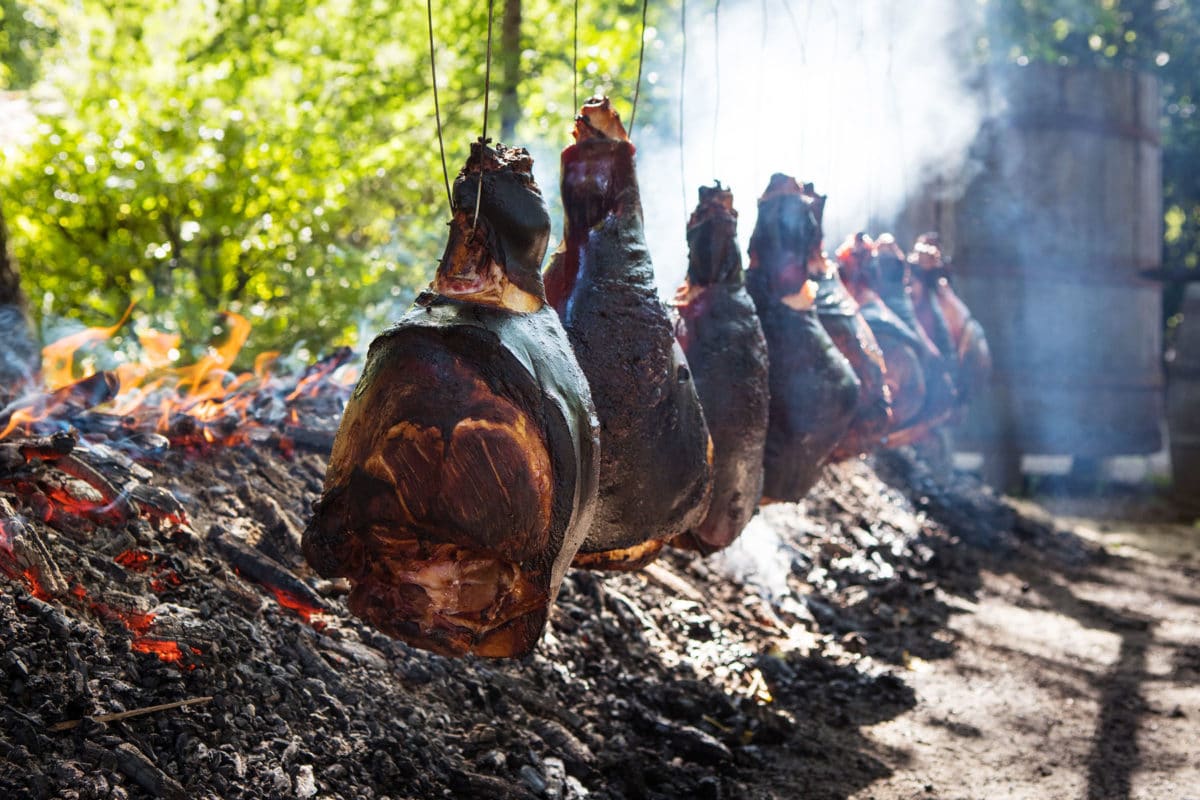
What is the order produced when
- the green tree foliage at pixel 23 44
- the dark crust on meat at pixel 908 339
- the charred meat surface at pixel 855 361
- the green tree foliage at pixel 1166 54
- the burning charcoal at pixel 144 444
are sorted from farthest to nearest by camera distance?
the green tree foliage at pixel 1166 54 < the green tree foliage at pixel 23 44 < the dark crust on meat at pixel 908 339 < the charred meat surface at pixel 855 361 < the burning charcoal at pixel 144 444

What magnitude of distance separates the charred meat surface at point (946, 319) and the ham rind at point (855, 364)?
170cm

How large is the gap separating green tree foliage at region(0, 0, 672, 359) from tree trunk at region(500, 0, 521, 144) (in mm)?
194

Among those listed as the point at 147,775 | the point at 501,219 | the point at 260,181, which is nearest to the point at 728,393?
the point at 501,219

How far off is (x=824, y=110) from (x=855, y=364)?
656 cm

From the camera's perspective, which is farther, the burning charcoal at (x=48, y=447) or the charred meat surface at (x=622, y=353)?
Result: the burning charcoal at (x=48, y=447)

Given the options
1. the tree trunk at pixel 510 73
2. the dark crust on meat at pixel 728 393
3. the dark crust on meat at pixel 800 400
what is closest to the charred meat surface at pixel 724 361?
the dark crust on meat at pixel 728 393

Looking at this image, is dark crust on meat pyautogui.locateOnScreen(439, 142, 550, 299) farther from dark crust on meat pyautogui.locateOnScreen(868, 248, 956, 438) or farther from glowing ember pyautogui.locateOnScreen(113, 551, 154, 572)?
dark crust on meat pyautogui.locateOnScreen(868, 248, 956, 438)

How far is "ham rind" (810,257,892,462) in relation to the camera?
4008 millimetres

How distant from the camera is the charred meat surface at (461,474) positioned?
182 centimetres

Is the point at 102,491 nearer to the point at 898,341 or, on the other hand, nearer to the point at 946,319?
the point at 898,341

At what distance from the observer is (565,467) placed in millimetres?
1906

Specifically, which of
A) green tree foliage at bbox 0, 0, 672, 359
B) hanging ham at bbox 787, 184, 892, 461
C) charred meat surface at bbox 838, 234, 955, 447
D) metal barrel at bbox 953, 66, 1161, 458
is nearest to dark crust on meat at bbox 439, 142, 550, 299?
hanging ham at bbox 787, 184, 892, 461

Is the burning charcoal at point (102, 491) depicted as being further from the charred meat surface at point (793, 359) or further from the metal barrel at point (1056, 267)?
the metal barrel at point (1056, 267)

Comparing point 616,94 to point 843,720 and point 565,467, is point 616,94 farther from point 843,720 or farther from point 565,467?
point 565,467
